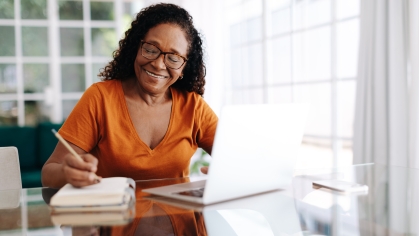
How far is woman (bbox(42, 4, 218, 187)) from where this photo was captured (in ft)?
5.87

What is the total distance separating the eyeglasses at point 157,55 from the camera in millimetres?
1840

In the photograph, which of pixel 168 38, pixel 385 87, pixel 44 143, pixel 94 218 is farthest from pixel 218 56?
pixel 94 218

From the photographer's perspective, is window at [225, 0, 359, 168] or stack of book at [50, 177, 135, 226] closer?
stack of book at [50, 177, 135, 226]

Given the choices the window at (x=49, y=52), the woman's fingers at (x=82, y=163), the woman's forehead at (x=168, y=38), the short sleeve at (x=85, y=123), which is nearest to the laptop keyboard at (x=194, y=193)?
the woman's fingers at (x=82, y=163)

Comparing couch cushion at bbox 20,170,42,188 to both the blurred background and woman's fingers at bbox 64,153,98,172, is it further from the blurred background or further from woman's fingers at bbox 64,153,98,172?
woman's fingers at bbox 64,153,98,172

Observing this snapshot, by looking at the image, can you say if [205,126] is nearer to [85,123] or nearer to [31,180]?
[85,123]

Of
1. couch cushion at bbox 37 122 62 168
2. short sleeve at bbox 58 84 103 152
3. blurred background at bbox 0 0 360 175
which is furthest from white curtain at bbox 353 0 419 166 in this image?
couch cushion at bbox 37 122 62 168

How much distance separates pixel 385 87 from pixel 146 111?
5.04 feet

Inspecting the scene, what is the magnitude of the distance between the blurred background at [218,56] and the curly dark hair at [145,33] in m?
1.60

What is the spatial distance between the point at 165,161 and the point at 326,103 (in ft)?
6.55

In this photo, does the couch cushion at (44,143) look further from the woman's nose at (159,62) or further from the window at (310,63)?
the woman's nose at (159,62)

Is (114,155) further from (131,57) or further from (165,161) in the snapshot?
(131,57)

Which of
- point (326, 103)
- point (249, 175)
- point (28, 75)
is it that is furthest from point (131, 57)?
point (28, 75)

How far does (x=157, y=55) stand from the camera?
184 centimetres
